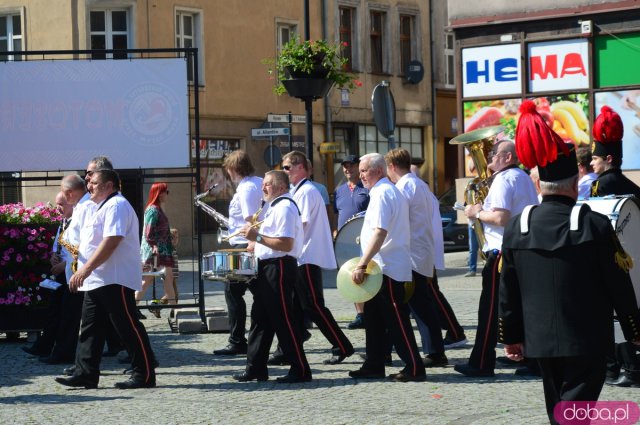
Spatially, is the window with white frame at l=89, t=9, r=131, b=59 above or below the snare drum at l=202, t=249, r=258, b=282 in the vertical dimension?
above

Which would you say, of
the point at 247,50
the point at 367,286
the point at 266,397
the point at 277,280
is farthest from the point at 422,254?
the point at 247,50

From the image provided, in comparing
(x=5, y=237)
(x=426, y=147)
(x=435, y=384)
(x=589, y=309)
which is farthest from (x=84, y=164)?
(x=426, y=147)

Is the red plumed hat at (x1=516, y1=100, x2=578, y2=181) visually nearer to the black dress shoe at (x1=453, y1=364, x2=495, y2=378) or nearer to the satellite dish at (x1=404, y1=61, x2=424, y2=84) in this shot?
the black dress shoe at (x1=453, y1=364, x2=495, y2=378)

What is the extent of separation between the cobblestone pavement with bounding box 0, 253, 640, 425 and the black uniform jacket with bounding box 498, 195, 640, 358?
2.10 m

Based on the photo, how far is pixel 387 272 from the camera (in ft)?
34.1

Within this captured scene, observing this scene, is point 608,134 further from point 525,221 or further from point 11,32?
point 11,32

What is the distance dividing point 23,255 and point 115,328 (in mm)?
3750

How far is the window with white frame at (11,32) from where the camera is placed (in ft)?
115

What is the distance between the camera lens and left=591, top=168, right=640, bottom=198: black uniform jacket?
9906 millimetres

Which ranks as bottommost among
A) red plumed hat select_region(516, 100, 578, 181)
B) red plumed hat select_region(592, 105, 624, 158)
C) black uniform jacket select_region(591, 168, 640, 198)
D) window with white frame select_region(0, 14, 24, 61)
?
black uniform jacket select_region(591, 168, 640, 198)

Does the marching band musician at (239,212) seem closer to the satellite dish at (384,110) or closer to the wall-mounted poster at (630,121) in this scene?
the satellite dish at (384,110)

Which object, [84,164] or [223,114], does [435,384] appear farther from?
[223,114]

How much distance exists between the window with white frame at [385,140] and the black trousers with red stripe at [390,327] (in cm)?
2987

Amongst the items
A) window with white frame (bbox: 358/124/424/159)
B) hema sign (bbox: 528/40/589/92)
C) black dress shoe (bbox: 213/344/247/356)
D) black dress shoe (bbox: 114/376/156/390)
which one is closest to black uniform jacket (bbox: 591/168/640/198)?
black dress shoe (bbox: 114/376/156/390)
